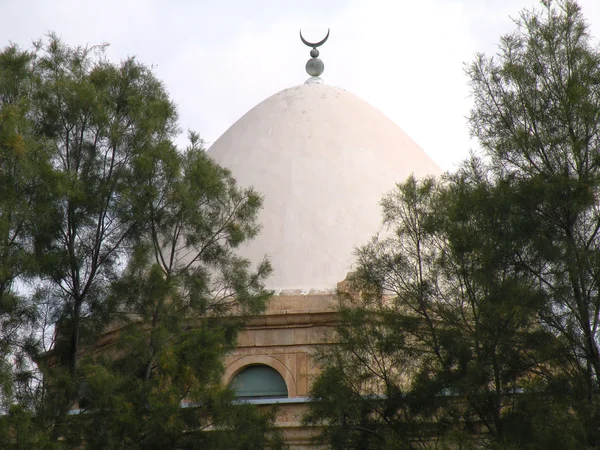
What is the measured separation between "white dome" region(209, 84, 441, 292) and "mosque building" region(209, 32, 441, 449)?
0.06ft

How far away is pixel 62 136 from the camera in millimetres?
14531

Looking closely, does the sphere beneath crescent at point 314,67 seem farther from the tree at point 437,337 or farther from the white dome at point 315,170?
the tree at point 437,337

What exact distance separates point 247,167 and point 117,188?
6.05m

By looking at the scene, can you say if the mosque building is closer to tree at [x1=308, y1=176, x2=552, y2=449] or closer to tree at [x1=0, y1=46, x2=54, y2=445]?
tree at [x1=308, y1=176, x2=552, y2=449]

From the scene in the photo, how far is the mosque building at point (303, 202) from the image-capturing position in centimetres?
1695

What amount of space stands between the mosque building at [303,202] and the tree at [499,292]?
7.86 feet

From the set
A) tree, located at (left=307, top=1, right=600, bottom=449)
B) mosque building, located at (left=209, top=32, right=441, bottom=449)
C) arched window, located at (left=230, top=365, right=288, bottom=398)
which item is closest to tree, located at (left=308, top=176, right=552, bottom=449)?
tree, located at (left=307, top=1, right=600, bottom=449)

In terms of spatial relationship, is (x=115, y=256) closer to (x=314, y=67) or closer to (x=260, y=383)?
(x=260, y=383)

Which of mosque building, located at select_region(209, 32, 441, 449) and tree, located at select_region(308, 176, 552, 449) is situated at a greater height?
mosque building, located at select_region(209, 32, 441, 449)

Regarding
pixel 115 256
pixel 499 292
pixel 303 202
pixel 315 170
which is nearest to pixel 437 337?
pixel 499 292

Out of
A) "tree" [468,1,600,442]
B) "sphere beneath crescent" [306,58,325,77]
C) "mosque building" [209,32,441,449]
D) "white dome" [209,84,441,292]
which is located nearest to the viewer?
"tree" [468,1,600,442]

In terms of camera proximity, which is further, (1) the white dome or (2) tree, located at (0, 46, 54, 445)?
(1) the white dome

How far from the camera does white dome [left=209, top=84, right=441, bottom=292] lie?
61.3 ft

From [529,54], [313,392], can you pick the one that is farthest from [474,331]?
[529,54]
